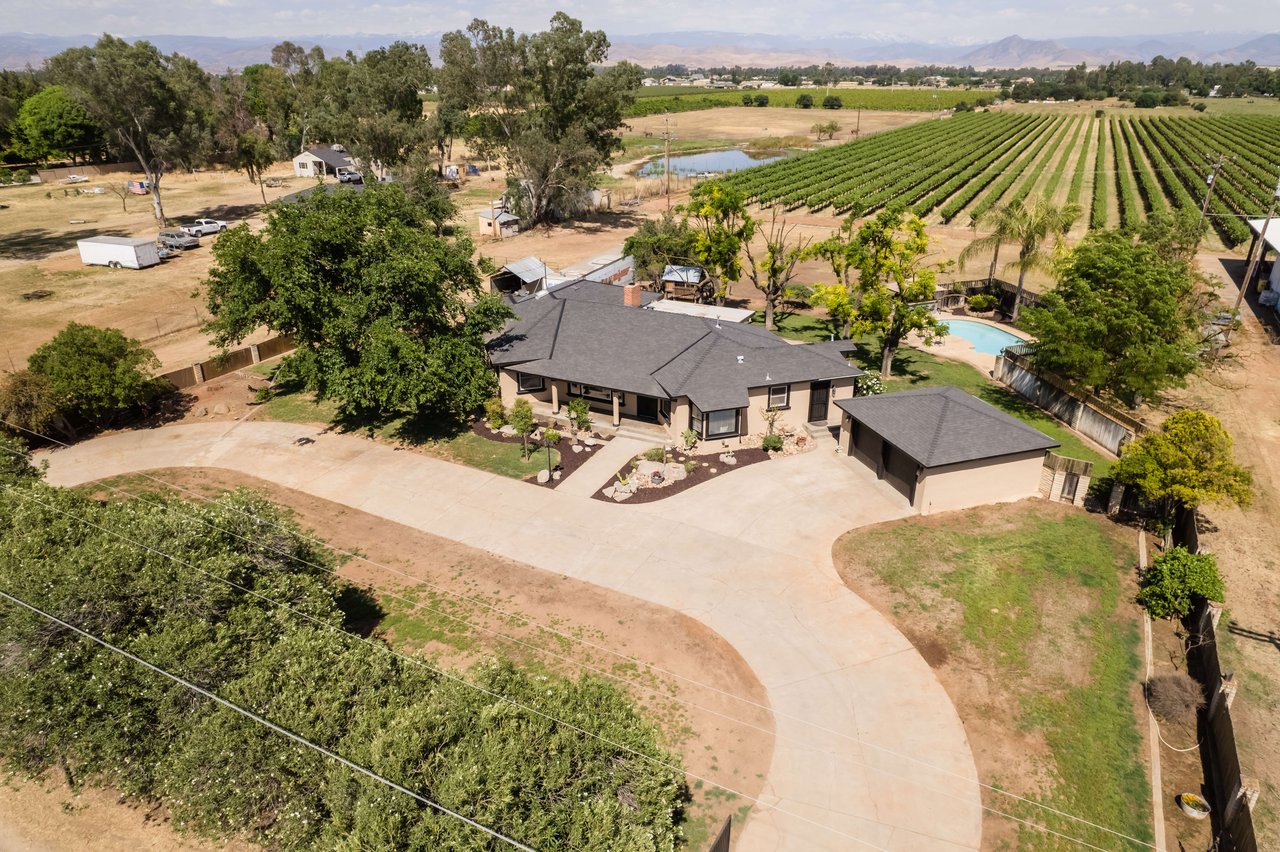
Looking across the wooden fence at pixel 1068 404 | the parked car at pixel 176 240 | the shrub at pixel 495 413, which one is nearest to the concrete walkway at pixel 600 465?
the shrub at pixel 495 413

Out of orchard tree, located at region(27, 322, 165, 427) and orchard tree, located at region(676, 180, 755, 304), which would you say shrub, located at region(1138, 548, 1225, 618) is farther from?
orchard tree, located at region(27, 322, 165, 427)

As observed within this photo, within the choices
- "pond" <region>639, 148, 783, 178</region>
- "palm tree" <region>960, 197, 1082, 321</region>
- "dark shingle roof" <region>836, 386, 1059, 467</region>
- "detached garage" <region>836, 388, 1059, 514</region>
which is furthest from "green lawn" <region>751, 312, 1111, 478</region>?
"pond" <region>639, 148, 783, 178</region>

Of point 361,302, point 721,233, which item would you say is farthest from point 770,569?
point 721,233

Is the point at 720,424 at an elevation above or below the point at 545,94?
below

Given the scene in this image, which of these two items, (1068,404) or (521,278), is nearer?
(1068,404)

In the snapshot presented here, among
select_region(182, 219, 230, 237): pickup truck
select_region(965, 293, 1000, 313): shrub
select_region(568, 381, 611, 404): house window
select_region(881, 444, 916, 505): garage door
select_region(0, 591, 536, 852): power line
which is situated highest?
select_region(182, 219, 230, 237): pickup truck

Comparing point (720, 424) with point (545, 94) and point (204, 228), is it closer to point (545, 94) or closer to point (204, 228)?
point (545, 94)
